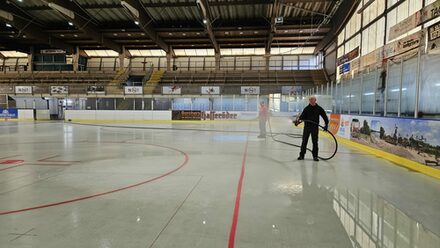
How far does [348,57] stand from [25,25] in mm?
32052

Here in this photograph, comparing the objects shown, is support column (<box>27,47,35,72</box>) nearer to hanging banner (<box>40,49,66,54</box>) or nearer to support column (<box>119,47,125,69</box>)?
hanging banner (<box>40,49,66,54</box>)

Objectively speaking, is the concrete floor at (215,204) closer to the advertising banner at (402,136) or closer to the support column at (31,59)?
the advertising banner at (402,136)

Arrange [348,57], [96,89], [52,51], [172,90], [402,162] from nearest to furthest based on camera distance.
Answer: [402,162] → [348,57] → [172,90] → [96,89] → [52,51]

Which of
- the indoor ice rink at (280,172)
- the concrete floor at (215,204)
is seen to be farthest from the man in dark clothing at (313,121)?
the concrete floor at (215,204)

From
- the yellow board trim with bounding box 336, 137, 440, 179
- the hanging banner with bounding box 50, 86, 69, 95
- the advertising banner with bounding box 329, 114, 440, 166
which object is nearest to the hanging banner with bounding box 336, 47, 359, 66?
the advertising banner with bounding box 329, 114, 440, 166

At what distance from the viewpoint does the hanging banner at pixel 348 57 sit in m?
21.9

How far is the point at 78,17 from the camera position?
25.7 meters

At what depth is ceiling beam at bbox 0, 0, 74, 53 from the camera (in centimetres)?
2438

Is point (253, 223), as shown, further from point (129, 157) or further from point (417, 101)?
point (417, 101)

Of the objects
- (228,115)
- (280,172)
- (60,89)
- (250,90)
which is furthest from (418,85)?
(60,89)

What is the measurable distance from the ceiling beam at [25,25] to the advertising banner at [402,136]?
98.0 ft

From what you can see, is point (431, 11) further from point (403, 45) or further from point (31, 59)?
point (31, 59)

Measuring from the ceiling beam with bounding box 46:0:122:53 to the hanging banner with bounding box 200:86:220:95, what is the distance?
1336 cm

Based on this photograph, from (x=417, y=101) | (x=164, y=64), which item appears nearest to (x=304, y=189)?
(x=417, y=101)
